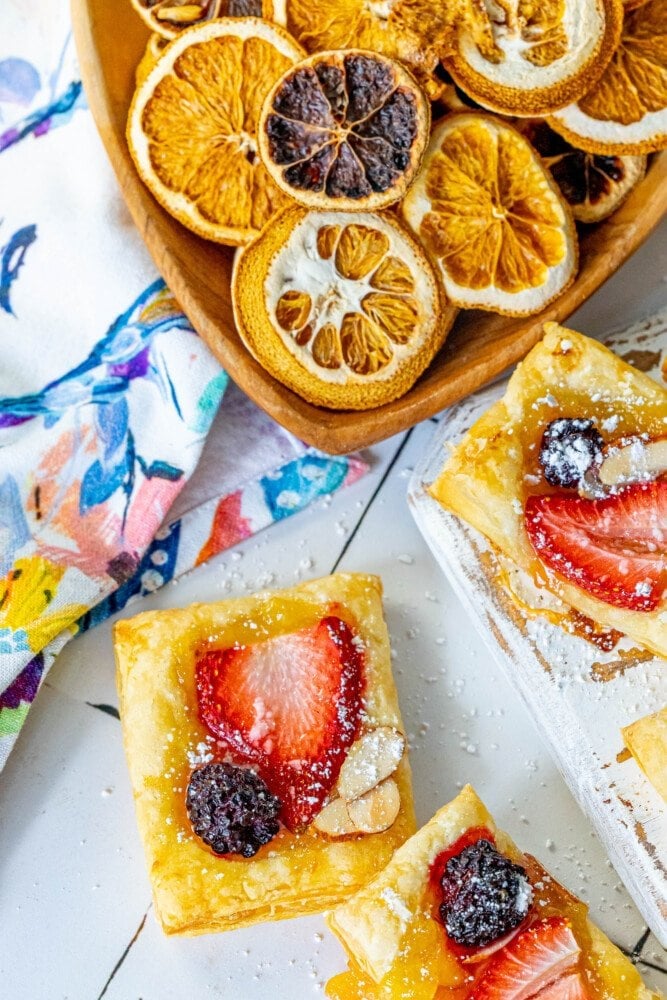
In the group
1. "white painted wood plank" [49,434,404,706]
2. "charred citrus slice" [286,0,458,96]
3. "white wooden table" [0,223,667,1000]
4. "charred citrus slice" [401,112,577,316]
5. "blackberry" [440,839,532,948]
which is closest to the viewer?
"blackberry" [440,839,532,948]

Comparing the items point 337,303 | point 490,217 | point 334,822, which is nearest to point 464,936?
point 334,822

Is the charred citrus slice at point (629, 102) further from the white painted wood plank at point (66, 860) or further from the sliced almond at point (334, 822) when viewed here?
the white painted wood plank at point (66, 860)

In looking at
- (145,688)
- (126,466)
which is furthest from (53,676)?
(126,466)

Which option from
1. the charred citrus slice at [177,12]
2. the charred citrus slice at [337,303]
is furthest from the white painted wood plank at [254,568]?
the charred citrus slice at [177,12]

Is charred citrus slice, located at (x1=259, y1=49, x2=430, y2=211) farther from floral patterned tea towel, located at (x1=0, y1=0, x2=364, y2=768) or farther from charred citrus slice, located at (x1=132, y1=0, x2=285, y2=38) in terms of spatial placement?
floral patterned tea towel, located at (x1=0, y1=0, x2=364, y2=768)

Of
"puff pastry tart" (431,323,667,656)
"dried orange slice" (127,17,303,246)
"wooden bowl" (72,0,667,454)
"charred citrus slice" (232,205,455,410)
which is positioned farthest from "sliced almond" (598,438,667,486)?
"dried orange slice" (127,17,303,246)

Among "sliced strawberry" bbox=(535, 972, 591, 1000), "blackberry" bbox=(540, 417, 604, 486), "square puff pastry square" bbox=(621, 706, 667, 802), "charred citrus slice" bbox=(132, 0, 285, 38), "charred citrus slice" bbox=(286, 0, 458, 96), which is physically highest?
"charred citrus slice" bbox=(132, 0, 285, 38)

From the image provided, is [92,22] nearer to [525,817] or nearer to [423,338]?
[423,338]
